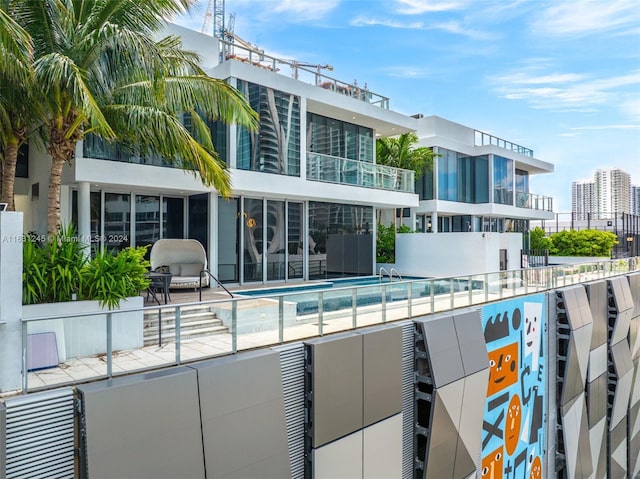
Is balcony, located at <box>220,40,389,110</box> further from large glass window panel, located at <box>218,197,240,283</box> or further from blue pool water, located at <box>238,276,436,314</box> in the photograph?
blue pool water, located at <box>238,276,436,314</box>

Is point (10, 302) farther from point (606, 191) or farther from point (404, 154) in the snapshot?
point (606, 191)

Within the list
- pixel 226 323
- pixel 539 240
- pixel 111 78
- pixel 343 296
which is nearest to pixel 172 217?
pixel 111 78

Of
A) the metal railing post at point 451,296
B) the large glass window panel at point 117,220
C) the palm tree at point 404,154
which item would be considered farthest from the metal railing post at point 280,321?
the palm tree at point 404,154

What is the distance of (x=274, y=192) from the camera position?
13617 mm

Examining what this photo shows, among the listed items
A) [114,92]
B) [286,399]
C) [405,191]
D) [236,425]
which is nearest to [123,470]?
[236,425]

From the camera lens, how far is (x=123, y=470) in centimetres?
449

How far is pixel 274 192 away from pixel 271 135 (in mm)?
1780

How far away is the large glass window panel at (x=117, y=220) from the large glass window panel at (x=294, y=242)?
209 inches

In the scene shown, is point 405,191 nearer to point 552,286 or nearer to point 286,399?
point 552,286

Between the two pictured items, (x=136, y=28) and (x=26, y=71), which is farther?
(x=136, y=28)

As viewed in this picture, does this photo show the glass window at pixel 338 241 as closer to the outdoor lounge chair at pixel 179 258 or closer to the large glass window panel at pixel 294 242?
the large glass window panel at pixel 294 242

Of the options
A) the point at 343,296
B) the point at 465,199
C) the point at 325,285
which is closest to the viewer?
the point at 343,296

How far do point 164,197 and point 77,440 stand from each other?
9604mm

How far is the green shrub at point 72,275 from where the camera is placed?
627 centimetres
